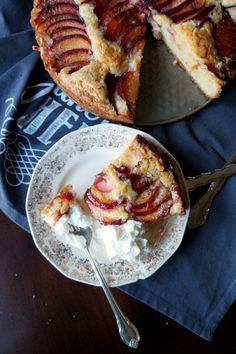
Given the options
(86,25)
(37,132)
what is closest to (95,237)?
(37,132)

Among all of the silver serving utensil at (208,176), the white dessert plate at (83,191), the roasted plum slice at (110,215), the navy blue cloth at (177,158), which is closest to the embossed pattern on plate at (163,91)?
the navy blue cloth at (177,158)

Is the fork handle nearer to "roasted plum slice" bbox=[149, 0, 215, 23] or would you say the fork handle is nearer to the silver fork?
the silver fork

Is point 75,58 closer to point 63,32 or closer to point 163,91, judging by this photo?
point 63,32

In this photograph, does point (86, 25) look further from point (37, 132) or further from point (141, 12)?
point (37, 132)

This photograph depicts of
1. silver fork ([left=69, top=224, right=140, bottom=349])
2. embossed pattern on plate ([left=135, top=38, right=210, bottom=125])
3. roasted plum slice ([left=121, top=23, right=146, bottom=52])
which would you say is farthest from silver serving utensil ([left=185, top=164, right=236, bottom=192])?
roasted plum slice ([left=121, top=23, right=146, bottom=52])

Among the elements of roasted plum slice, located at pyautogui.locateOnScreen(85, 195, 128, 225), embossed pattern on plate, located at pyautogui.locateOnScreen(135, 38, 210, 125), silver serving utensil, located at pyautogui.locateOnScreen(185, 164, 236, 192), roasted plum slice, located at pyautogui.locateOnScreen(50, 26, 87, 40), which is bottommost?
silver serving utensil, located at pyautogui.locateOnScreen(185, 164, 236, 192)
